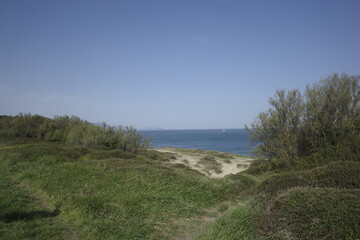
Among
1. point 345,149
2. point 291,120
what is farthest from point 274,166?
point 345,149

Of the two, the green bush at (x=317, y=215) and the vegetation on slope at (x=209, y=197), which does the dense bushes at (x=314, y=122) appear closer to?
the vegetation on slope at (x=209, y=197)

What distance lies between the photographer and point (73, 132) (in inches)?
1121

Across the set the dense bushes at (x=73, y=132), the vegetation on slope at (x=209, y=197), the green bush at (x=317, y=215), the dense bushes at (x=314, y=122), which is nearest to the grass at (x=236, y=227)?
the vegetation on slope at (x=209, y=197)

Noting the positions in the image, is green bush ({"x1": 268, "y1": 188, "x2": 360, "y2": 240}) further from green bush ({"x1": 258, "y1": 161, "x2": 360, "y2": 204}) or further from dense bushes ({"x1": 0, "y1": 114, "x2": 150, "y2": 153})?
dense bushes ({"x1": 0, "y1": 114, "x2": 150, "y2": 153})

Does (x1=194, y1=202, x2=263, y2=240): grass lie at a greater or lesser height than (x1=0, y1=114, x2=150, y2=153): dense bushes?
lesser

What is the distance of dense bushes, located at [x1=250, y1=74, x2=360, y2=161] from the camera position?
14.3 m

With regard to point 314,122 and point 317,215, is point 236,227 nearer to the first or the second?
point 317,215

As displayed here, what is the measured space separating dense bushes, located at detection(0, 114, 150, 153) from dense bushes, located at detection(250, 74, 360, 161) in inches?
608

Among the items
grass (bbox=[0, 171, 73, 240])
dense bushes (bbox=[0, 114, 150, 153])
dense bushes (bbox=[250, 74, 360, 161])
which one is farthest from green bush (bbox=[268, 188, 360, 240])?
dense bushes (bbox=[0, 114, 150, 153])

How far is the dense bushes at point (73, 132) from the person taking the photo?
86.8 feet

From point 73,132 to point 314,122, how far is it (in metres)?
26.7

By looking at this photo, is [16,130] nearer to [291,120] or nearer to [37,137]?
[37,137]

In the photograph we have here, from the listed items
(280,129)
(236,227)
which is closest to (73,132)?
(280,129)

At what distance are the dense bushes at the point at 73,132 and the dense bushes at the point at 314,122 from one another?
15.4 meters
